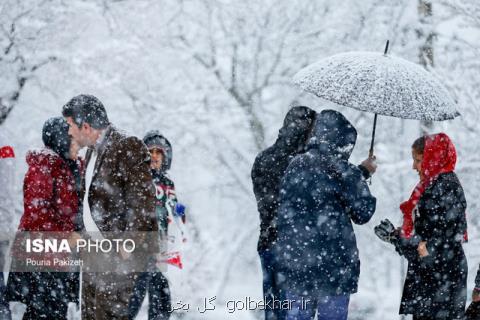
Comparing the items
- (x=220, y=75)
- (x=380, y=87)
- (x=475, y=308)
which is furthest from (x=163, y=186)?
(x=220, y=75)

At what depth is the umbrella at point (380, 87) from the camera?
3.46 metres

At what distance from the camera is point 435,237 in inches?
149

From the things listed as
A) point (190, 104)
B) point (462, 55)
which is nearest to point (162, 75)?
point (190, 104)

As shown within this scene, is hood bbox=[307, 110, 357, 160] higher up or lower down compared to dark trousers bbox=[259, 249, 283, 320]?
higher up

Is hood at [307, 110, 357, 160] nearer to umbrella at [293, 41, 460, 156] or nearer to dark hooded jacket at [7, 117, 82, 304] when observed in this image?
umbrella at [293, 41, 460, 156]

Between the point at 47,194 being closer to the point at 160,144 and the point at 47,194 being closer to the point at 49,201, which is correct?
the point at 49,201

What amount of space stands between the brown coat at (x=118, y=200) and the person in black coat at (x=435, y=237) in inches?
60.4

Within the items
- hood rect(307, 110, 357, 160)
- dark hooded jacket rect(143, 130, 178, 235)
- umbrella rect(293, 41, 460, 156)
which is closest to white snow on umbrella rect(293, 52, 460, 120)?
umbrella rect(293, 41, 460, 156)

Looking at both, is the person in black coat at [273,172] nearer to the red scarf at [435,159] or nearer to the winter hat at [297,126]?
the winter hat at [297,126]

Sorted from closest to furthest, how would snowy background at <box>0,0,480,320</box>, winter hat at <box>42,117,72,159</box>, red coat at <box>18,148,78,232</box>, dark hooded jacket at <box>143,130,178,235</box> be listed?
red coat at <box>18,148,78,232</box> → winter hat at <box>42,117,72,159</box> → dark hooded jacket at <box>143,130,178,235</box> → snowy background at <box>0,0,480,320</box>

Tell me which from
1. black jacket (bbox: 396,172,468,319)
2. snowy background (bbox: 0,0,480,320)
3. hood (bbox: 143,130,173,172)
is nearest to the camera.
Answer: black jacket (bbox: 396,172,468,319)

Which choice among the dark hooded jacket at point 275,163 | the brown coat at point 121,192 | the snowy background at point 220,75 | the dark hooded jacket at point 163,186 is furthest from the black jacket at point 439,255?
the snowy background at point 220,75

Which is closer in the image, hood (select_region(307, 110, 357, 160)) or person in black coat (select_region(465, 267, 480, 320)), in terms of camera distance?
hood (select_region(307, 110, 357, 160))

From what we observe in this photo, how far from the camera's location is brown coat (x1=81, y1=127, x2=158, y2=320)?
3.17 m
